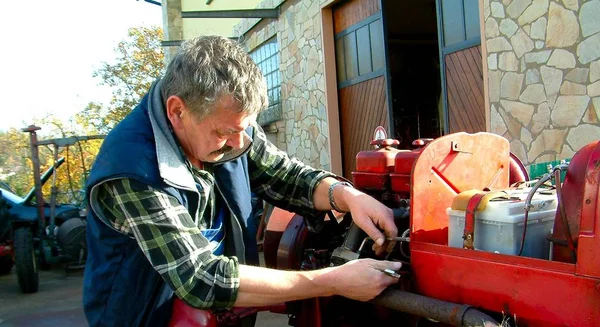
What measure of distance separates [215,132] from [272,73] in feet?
27.5

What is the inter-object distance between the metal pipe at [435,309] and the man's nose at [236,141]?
2.27ft

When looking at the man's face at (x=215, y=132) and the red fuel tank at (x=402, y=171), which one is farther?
the red fuel tank at (x=402, y=171)

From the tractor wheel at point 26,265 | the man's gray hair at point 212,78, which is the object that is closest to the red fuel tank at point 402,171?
the man's gray hair at point 212,78

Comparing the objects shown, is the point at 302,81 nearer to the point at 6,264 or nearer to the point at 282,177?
the point at 6,264

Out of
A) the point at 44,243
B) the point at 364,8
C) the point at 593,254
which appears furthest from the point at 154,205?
the point at 44,243

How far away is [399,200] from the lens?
212cm

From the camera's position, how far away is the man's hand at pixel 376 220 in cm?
193

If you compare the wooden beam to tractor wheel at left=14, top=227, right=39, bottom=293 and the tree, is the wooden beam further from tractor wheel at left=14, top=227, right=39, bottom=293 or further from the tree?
the tree

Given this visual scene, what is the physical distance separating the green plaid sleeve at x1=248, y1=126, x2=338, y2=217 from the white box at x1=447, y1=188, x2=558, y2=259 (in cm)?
83

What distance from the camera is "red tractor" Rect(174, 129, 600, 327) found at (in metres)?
1.36

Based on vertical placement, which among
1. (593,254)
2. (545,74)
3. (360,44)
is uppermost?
(360,44)

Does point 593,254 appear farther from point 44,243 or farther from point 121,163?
point 44,243

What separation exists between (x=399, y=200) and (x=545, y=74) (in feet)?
9.73

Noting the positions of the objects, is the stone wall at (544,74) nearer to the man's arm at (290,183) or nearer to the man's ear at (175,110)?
the man's arm at (290,183)
